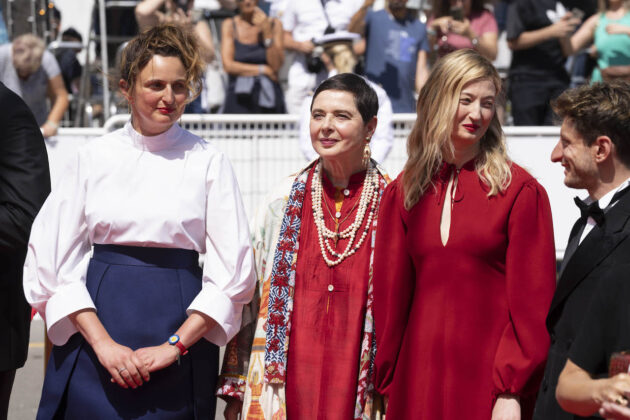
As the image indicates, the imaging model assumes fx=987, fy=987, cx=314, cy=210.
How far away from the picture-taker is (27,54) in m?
9.17

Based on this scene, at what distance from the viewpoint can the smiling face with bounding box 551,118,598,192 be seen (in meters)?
3.12

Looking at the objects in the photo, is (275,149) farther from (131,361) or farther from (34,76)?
(131,361)

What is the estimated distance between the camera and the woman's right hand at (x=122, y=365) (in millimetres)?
3521

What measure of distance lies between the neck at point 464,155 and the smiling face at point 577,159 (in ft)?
1.64

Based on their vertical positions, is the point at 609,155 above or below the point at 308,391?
above

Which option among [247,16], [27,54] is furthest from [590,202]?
[27,54]

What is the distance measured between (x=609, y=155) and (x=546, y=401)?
793 mm

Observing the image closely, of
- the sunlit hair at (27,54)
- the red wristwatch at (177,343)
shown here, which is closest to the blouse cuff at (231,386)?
the red wristwatch at (177,343)

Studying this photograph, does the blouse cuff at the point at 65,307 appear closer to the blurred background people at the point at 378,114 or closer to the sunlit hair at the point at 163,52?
the sunlit hair at the point at 163,52

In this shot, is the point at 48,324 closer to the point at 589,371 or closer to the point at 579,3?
the point at 589,371

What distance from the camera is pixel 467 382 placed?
3518mm

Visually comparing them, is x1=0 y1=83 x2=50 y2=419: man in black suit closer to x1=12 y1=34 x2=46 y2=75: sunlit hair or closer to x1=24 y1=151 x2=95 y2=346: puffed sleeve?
x1=24 y1=151 x2=95 y2=346: puffed sleeve

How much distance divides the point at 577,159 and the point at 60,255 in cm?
187

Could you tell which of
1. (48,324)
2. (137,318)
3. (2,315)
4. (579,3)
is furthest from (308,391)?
(579,3)
